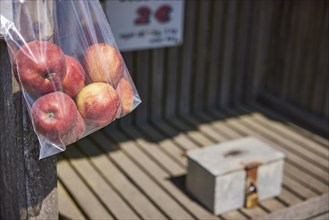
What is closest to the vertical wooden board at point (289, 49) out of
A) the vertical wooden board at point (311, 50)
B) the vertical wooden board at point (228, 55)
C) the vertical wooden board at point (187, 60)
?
the vertical wooden board at point (311, 50)

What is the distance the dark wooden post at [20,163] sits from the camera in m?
2.46

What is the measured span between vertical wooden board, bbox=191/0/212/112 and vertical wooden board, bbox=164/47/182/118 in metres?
0.20

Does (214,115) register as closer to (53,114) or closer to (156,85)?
(156,85)

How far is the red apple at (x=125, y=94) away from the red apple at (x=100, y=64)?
5cm

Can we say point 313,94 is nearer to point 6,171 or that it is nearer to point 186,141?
point 186,141

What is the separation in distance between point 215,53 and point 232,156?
1687mm

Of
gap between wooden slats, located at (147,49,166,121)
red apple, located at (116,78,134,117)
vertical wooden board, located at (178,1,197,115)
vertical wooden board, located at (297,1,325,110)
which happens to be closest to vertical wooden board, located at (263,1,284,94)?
vertical wooden board, located at (297,1,325,110)

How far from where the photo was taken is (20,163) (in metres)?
2.57

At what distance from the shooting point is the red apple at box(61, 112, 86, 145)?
2.11 meters

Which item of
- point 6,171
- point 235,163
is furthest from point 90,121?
point 235,163

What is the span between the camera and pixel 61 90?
209 centimetres

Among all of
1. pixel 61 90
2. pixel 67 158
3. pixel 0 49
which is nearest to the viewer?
pixel 61 90

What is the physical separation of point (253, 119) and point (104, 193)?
1944 millimetres

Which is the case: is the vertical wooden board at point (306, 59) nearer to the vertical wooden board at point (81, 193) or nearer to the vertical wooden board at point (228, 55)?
the vertical wooden board at point (228, 55)
